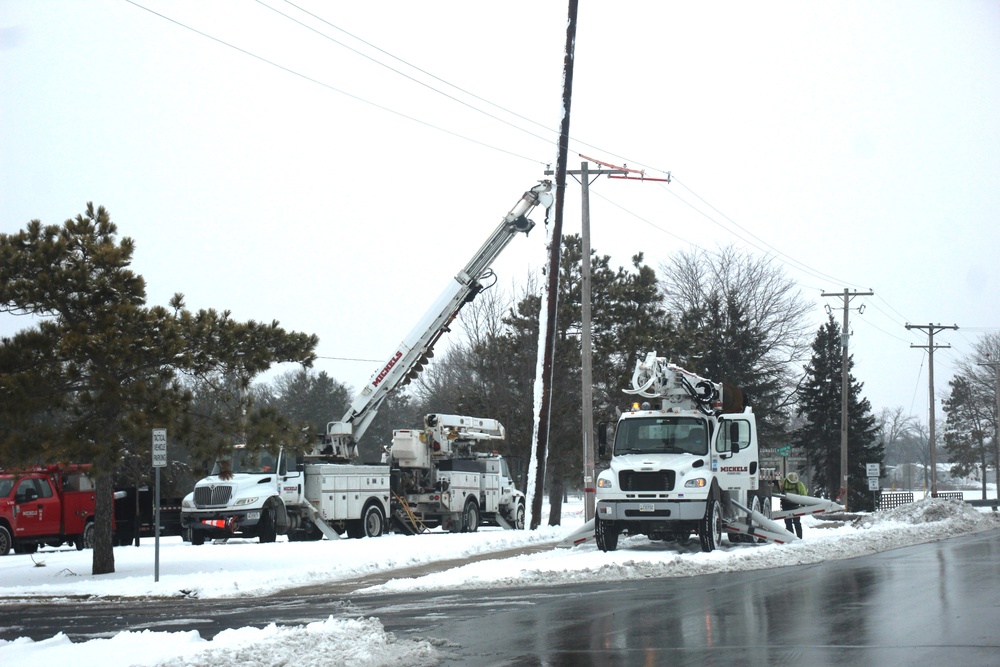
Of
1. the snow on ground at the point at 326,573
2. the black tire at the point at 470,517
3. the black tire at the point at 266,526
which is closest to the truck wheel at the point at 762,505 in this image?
the snow on ground at the point at 326,573

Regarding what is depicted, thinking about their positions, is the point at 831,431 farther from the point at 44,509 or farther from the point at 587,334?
the point at 44,509

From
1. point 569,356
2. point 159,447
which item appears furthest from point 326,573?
point 569,356

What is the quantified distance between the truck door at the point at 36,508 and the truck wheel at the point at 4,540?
282mm

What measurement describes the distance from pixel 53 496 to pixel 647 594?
17467 mm

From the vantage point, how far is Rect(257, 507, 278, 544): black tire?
85.3 ft

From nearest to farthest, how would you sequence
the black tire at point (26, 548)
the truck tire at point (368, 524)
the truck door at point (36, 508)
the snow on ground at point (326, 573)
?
the snow on ground at point (326, 573) → the truck door at point (36, 508) → the black tire at point (26, 548) → the truck tire at point (368, 524)

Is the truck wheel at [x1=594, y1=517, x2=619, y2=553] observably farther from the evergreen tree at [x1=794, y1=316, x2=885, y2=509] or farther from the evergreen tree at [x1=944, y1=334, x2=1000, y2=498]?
the evergreen tree at [x1=944, y1=334, x2=1000, y2=498]

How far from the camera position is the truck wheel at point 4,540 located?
25.3 metres

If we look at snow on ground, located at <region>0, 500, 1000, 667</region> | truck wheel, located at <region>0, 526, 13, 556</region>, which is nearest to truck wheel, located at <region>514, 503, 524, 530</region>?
snow on ground, located at <region>0, 500, 1000, 667</region>

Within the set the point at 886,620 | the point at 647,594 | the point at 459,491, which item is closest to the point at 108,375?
the point at 647,594

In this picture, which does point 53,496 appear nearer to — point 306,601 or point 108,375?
point 108,375

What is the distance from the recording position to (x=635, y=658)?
30.0 ft

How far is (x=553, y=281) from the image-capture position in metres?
28.2

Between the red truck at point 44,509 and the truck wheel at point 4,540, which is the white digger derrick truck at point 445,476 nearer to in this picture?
the red truck at point 44,509
